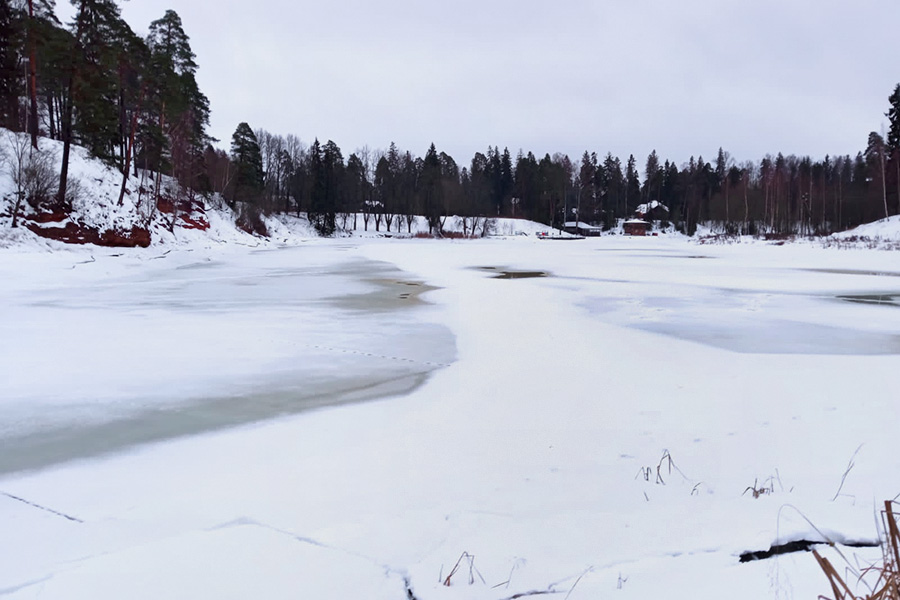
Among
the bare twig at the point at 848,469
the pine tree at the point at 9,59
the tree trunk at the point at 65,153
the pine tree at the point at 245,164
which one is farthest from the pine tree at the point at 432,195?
the bare twig at the point at 848,469

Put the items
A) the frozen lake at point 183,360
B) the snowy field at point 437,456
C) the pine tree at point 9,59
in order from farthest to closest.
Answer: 1. the pine tree at point 9,59
2. the frozen lake at point 183,360
3. the snowy field at point 437,456

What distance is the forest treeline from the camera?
2589 centimetres

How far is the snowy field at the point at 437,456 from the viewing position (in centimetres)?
216

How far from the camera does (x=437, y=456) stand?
340 cm

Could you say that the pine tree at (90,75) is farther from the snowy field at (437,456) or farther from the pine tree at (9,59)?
the snowy field at (437,456)

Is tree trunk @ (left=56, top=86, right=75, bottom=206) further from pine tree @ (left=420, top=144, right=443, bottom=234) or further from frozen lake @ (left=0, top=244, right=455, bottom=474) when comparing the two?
pine tree @ (left=420, top=144, right=443, bottom=234)

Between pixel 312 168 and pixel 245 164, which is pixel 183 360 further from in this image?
pixel 312 168

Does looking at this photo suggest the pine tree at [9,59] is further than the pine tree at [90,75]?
Yes

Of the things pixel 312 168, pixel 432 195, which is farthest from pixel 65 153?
pixel 432 195

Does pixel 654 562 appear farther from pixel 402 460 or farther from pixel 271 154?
pixel 271 154

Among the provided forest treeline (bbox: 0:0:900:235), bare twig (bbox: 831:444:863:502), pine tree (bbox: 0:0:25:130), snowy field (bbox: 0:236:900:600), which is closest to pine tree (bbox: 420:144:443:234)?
forest treeline (bbox: 0:0:900:235)

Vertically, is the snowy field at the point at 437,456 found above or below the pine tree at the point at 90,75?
below

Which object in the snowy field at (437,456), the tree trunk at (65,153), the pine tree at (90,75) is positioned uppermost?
the pine tree at (90,75)

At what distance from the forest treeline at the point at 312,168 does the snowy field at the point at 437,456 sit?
2221 centimetres
